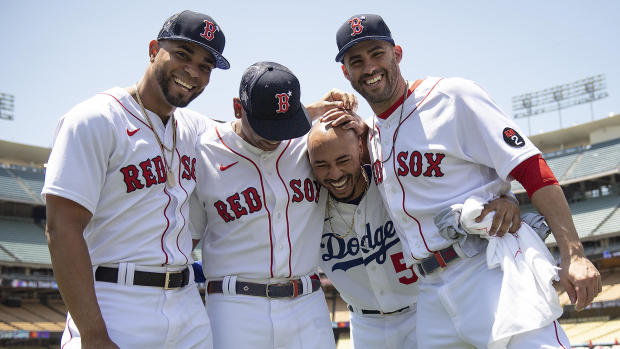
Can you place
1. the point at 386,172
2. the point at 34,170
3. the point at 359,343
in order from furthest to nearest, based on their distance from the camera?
1. the point at 34,170
2. the point at 359,343
3. the point at 386,172

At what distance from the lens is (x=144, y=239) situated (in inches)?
118

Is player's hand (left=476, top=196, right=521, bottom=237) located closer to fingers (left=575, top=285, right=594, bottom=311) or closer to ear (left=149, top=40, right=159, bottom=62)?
fingers (left=575, top=285, right=594, bottom=311)

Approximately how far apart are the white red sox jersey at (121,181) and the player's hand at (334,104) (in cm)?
116

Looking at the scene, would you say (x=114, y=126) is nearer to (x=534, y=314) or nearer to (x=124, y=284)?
(x=124, y=284)

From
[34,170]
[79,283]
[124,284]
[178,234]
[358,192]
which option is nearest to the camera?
[79,283]

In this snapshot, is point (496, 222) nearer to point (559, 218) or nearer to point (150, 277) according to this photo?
point (559, 218)

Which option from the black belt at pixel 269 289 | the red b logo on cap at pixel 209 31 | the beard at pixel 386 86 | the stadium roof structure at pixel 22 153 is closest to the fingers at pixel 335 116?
the beard at pixel 386 86

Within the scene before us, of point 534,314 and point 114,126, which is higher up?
Result: point 114,126

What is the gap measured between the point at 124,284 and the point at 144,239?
25cm

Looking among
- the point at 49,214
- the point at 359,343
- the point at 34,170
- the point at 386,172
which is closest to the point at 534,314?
the point at 386,172

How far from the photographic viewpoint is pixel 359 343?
4.24 metres

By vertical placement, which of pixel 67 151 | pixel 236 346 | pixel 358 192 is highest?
pixel 67 151

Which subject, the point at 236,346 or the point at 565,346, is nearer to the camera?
the point at 565,346

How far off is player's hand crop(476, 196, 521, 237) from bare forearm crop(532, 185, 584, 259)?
0.14m
